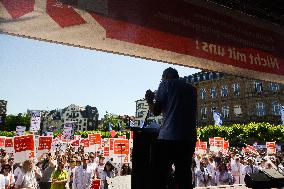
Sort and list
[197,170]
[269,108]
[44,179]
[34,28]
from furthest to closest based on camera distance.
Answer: [269,108]
[197,170]
[44,179]
[34,28]

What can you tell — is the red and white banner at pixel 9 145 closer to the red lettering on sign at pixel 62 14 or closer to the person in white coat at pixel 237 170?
the person in white coat at pixel 237 170

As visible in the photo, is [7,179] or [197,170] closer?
[7,179]

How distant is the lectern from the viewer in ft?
8.75

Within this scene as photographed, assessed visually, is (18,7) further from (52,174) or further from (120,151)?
(120,151)

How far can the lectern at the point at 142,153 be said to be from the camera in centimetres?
267

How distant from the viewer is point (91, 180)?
44.3 feet

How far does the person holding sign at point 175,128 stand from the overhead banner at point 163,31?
87cm

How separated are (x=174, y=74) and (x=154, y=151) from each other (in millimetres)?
735

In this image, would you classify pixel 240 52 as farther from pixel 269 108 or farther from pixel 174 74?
pixel 269 108

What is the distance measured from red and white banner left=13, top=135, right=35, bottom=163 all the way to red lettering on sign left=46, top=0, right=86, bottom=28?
37.0ft

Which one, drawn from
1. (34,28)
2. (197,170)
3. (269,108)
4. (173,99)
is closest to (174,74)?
(173,99)

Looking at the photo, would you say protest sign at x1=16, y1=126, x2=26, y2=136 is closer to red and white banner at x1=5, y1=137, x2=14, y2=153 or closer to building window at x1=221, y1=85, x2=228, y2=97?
red and white banner at x1=5, y1=137, x2=14, y2=153

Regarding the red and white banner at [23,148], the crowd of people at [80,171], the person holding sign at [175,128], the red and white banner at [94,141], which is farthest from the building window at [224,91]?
the person holding sign at [175,128]

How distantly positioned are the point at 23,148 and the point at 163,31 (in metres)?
11.3
